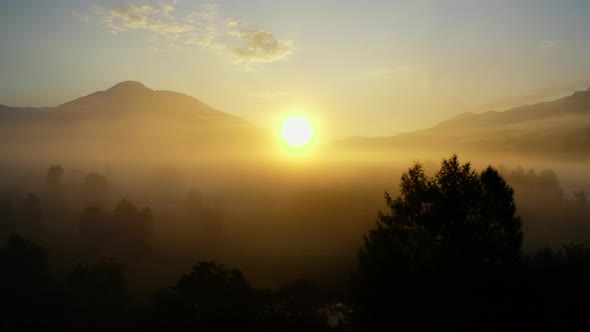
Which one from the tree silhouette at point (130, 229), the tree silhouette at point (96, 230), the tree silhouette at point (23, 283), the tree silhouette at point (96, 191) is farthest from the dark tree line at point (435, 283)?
the tree silhouette at point (96, 191)

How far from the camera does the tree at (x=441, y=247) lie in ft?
81.7

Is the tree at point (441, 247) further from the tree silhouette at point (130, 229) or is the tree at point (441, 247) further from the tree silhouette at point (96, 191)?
the tree silhouette at point (96, 191)

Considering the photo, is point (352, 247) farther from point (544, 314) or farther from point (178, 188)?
point (178, 188)

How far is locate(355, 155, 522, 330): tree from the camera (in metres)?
24.9

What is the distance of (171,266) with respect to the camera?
81.7 metres

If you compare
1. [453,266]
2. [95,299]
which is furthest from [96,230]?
[453,266]

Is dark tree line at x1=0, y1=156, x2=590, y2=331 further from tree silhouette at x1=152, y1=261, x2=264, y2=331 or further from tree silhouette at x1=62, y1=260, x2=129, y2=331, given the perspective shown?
tree silhouette at x1=62, y1=260, x2=129, y2=331

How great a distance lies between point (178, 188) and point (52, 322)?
154207 mm

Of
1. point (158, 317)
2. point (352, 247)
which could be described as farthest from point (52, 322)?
point (352, 247)

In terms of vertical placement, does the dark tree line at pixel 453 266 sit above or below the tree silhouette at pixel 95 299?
above

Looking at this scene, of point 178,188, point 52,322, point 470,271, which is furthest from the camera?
point 178,188

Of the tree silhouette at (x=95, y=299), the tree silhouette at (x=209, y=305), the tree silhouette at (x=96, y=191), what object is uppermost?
the tree silhouette at (x=96, y=191)

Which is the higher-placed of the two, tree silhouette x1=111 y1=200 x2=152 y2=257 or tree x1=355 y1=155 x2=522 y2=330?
tree x1=355 y1=155 x2=522 y2=330

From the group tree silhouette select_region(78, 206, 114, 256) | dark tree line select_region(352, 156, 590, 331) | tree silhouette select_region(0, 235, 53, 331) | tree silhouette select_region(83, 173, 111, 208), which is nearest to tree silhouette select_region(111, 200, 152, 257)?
tree silhouette select_region(78, 206, 114, 256)
